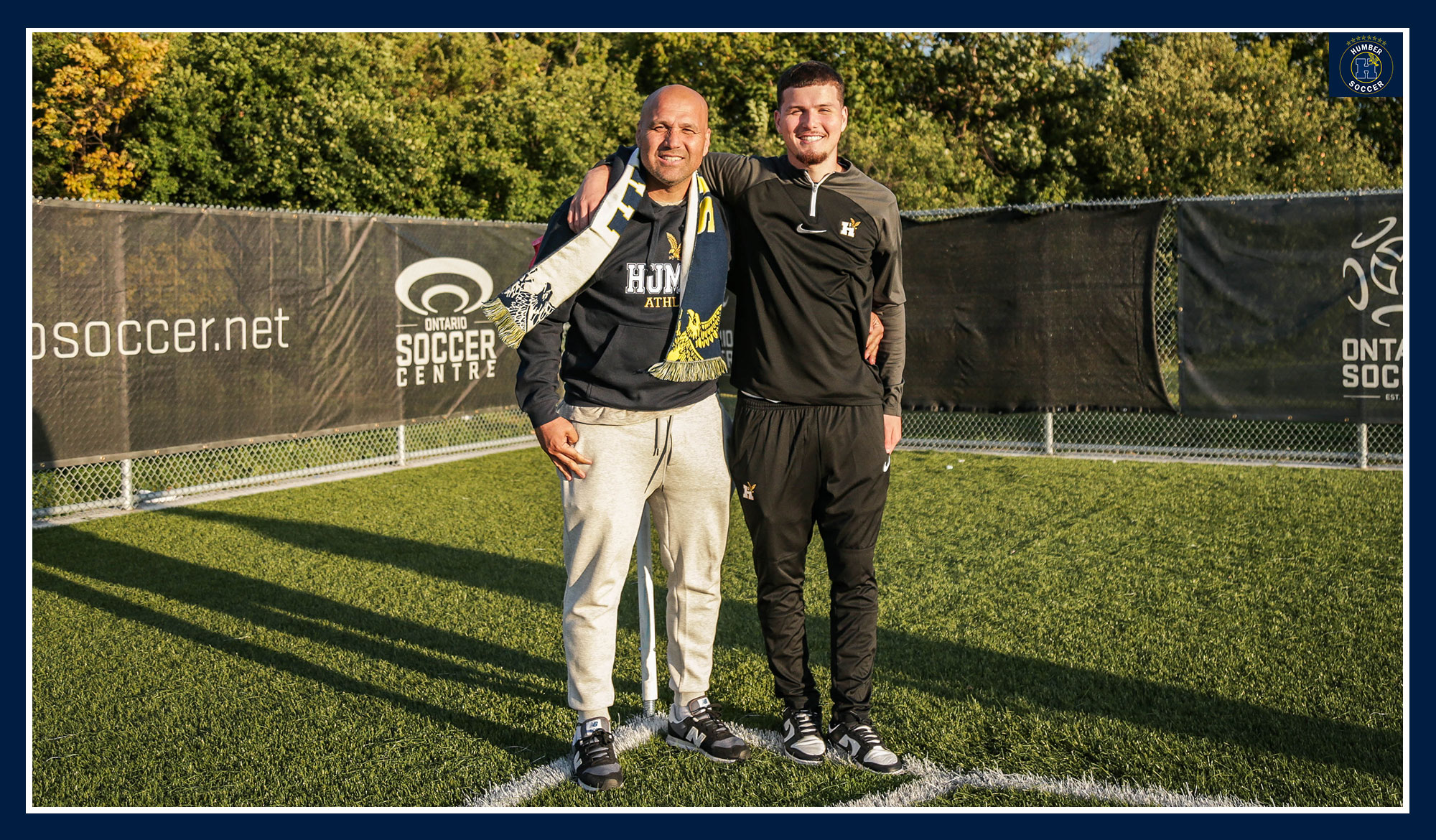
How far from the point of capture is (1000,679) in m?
4.39

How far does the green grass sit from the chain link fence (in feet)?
3.26

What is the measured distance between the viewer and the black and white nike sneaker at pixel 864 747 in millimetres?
3572

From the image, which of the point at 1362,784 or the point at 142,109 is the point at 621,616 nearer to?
the point at 1362,784

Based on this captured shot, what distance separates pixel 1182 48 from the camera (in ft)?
75.3

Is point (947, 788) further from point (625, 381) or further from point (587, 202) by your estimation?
point (587, 202)

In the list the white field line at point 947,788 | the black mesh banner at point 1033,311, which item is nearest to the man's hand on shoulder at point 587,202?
the white field line at point 947,788

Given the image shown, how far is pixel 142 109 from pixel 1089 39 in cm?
1987

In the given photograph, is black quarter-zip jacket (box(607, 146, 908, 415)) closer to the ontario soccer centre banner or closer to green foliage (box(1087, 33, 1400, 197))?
the ontario soccer centre banner

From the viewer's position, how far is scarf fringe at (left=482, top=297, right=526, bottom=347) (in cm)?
342

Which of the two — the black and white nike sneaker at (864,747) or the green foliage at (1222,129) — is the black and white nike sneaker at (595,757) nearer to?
the black and white nike sneaker at (864,747)

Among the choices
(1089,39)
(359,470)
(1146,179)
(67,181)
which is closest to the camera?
(359,470)

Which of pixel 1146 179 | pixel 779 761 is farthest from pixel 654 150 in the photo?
pixel 1146 179

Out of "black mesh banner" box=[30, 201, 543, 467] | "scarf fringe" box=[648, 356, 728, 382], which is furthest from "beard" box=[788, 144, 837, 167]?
"black mesh banner" box=[30, 201, 543, 467]

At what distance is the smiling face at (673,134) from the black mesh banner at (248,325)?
5.46 m
